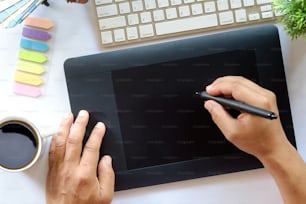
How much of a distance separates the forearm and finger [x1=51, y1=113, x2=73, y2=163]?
0.33 m

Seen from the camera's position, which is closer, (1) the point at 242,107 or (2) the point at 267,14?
(1) the point at 242,107

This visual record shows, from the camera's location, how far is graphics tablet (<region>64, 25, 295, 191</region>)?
2.86ft

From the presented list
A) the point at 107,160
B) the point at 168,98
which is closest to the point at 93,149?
the point at 107,160

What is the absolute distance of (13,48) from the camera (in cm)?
90

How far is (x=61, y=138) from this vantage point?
88 centimetres

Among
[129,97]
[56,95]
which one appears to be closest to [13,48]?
[56,95]

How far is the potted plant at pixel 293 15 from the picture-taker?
0.79 meters

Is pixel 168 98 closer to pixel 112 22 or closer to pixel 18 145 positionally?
pixel 112 22

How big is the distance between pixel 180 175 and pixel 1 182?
0.32 m

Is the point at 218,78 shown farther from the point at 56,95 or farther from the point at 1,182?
the point at 1,182

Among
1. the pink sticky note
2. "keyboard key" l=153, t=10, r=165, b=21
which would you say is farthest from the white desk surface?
"keyboard key" l=153, t=10, r=165, b=21

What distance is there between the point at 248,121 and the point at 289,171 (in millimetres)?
108

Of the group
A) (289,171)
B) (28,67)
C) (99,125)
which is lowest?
(289,171)

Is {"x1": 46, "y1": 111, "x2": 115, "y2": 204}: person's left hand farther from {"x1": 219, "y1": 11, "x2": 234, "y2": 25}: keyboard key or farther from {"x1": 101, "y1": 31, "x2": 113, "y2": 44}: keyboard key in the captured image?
{"x1": 219, "y1": 11, "x2": 234, "y2": 25}: keyboard key
